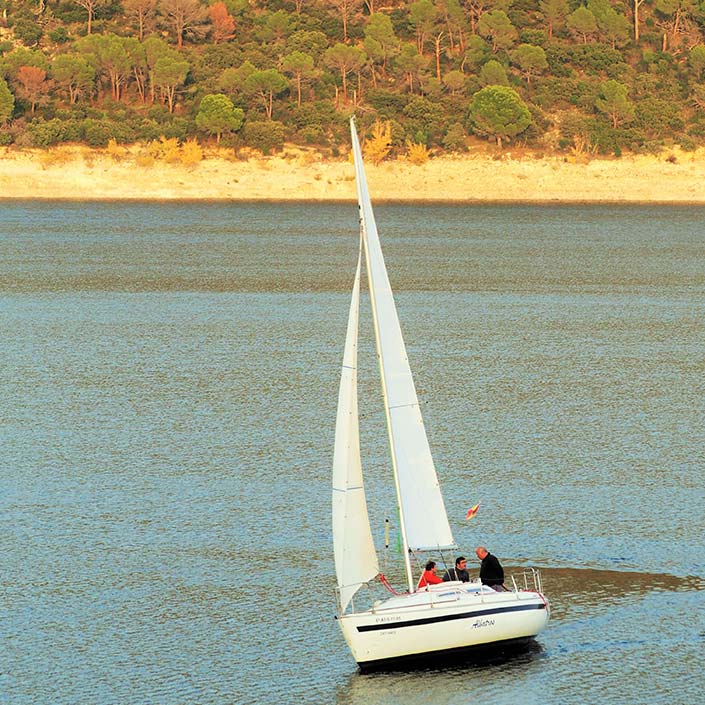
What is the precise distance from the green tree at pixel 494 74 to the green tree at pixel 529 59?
3.28 m

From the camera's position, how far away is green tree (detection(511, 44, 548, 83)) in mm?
157875

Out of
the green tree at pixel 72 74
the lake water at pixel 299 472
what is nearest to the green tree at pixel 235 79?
Answer: the green tree at pixel 72 74

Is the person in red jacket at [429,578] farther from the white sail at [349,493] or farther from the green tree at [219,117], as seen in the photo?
the green tree at [219,117]

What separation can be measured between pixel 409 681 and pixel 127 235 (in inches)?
3473

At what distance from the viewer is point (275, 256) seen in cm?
10031

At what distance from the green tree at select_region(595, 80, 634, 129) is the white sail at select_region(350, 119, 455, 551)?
12578 centimetres

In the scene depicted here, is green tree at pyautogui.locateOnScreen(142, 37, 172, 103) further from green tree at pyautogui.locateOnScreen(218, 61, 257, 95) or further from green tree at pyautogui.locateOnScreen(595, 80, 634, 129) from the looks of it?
green tree at pyautogui.locateOnScreen(595, 80, 634, 129)

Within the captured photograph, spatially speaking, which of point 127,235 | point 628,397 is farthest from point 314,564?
point 127,235

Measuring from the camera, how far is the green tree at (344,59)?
156 m

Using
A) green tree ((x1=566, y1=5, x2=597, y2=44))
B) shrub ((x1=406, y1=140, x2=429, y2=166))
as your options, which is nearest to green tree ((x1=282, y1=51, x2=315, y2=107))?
shrub ((x1=406, y1=140, x2=429, y2=166))

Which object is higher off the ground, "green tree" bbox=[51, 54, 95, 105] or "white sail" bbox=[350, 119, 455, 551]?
"white sail" bbox=[350, 119, 455, 551]

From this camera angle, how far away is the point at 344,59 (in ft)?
514

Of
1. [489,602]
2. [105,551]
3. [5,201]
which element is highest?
[489,602]

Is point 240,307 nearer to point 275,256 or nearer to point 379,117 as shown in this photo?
point 275,256
